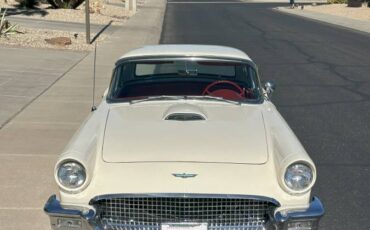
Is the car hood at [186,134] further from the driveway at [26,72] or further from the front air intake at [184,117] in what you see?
the driveway at [26,72]

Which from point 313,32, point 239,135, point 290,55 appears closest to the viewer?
point 239,135

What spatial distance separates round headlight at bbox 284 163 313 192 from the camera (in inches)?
162

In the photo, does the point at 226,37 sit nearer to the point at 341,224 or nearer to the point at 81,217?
the point at 341,224

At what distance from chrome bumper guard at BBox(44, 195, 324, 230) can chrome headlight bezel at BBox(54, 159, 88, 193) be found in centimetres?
14

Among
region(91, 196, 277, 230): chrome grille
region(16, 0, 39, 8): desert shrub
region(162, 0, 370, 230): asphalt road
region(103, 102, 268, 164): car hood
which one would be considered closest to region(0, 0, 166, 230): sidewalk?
region(103, 102, 268, 164): car hood

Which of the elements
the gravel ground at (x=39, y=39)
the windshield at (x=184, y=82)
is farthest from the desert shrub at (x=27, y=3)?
the windshield at (x=184, y=82)

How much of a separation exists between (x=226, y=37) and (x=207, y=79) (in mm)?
18529

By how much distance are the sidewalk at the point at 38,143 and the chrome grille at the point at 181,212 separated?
141 cm

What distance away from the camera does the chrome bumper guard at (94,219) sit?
3.97m

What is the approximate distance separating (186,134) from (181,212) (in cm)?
73

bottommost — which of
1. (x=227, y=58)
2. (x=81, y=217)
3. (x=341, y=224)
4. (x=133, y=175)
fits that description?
(x=341, y=224)

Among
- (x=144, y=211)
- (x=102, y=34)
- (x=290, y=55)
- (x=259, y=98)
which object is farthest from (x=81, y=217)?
(x=102, y=34)

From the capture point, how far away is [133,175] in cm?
402

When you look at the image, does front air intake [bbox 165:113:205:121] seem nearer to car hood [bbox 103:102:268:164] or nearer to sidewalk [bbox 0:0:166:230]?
car hood [bbox 103:102:268:164]
